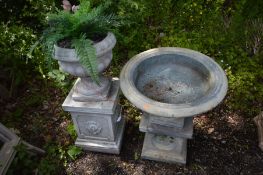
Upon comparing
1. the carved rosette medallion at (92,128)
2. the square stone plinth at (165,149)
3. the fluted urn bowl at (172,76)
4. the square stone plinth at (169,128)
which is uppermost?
the fluted urn bowl at (172,76)

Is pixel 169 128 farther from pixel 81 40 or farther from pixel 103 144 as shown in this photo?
A: pixel 81 40

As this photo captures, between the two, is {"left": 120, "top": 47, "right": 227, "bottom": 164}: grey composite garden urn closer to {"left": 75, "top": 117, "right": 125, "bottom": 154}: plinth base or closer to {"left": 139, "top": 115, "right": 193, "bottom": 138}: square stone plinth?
{"left": 139, "top": 115, "right": 193, "bottom": 138}: square stone plinth

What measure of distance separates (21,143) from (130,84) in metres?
1.42

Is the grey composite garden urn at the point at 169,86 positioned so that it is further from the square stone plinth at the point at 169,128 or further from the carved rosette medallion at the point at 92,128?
the carved rosette medallion at the point at 92,128

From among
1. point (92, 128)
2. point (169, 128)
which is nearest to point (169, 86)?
point (169, 128)

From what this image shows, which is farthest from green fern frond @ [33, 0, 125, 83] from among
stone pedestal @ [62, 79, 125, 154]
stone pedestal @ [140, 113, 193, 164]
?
stone pedestal @ [140, 113, 193, 164]

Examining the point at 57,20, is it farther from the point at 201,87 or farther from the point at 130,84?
the point at 201,87

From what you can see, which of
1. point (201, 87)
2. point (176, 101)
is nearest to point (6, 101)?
point (176, 101)

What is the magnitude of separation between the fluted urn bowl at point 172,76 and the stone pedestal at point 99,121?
0.36 meters

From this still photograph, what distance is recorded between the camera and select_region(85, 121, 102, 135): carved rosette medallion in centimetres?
303

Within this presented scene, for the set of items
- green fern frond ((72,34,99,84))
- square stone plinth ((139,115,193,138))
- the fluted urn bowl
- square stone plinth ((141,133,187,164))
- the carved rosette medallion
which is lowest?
square stone plinth ((141,133,187,164))

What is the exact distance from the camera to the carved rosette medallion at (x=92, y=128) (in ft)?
9.93

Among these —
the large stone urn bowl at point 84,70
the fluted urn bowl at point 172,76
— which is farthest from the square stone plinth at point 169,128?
the large stone urn bowl at point 84,70

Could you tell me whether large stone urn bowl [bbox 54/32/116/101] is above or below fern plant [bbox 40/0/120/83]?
below
